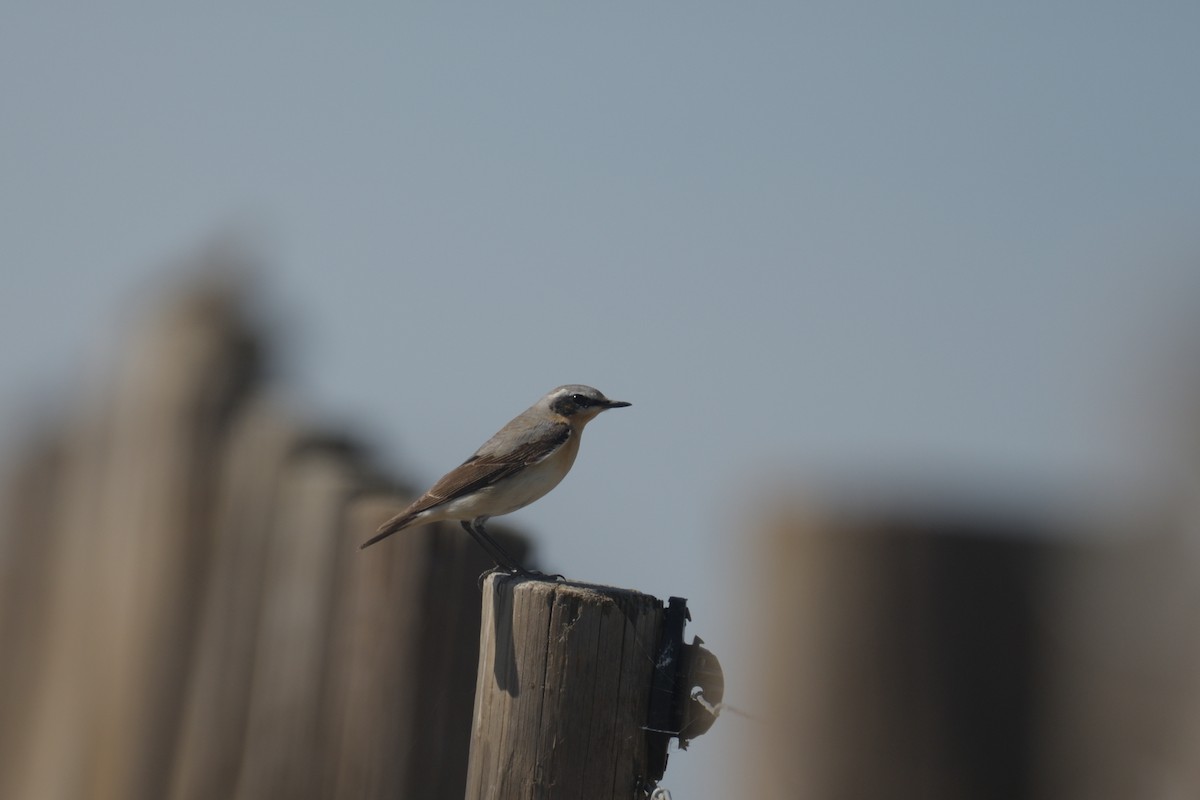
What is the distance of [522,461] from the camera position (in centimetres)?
566

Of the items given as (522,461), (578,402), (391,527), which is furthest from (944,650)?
(578,402)

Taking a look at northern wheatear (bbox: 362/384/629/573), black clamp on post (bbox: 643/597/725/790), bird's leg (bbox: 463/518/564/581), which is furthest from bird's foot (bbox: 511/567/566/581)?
northern wheatear (bbox: 362/384/629/573)

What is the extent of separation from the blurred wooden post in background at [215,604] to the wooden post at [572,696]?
0.74 m

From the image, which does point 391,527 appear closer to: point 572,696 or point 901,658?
point 572,696

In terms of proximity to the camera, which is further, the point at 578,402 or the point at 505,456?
the point at 578,402

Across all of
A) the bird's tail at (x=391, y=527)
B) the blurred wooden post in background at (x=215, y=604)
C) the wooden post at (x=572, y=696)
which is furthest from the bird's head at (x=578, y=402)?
the wooden post at (x=572, y=696)

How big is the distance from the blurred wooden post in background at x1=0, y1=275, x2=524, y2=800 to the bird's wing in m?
0.52

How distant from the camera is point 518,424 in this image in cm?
604

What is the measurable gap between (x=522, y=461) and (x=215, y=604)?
1.48 metres

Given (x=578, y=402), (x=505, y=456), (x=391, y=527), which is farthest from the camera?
(x=578, y=402)

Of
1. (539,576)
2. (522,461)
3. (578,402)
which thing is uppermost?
(578,402)

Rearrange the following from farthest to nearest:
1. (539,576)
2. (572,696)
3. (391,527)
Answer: (391,527) → (539,576) → (572,696)

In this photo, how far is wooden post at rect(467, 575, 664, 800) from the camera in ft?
9.61

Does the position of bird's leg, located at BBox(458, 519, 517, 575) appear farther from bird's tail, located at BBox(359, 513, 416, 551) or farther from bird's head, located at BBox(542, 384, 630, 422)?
bird's head, located at BBox(542, 384, 630, 422)
